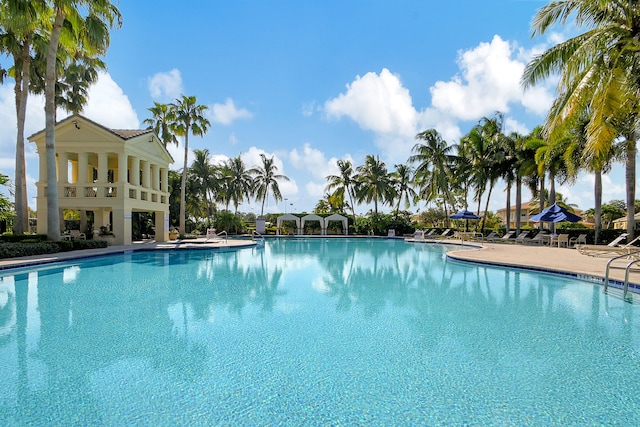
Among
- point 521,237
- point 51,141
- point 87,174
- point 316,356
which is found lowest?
point 316,356

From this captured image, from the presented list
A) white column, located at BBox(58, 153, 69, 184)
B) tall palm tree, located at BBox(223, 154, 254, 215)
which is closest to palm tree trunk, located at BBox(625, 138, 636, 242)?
white column, located at BBox(58, 153, 69, 184)

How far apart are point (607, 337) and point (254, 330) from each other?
5444 millimetres

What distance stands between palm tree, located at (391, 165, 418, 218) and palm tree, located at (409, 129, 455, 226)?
370cm

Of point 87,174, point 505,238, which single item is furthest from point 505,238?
point 87,174

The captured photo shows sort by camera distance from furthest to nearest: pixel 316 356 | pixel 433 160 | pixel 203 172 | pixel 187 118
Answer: pixel 203 172 < pixel 433 160 < pixel 187 118 < pixel 316 356

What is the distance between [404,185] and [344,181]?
624cm

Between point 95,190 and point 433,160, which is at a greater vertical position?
point 433,160

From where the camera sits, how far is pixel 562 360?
14.1 feet

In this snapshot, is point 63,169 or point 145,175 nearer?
point 63,169

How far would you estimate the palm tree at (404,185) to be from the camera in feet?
114

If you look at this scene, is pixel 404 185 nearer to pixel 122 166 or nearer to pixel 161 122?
pixel 161 122

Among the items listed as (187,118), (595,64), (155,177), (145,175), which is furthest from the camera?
(187,118)

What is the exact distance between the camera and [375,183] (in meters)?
33.2

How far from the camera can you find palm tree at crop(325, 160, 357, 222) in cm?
3569
